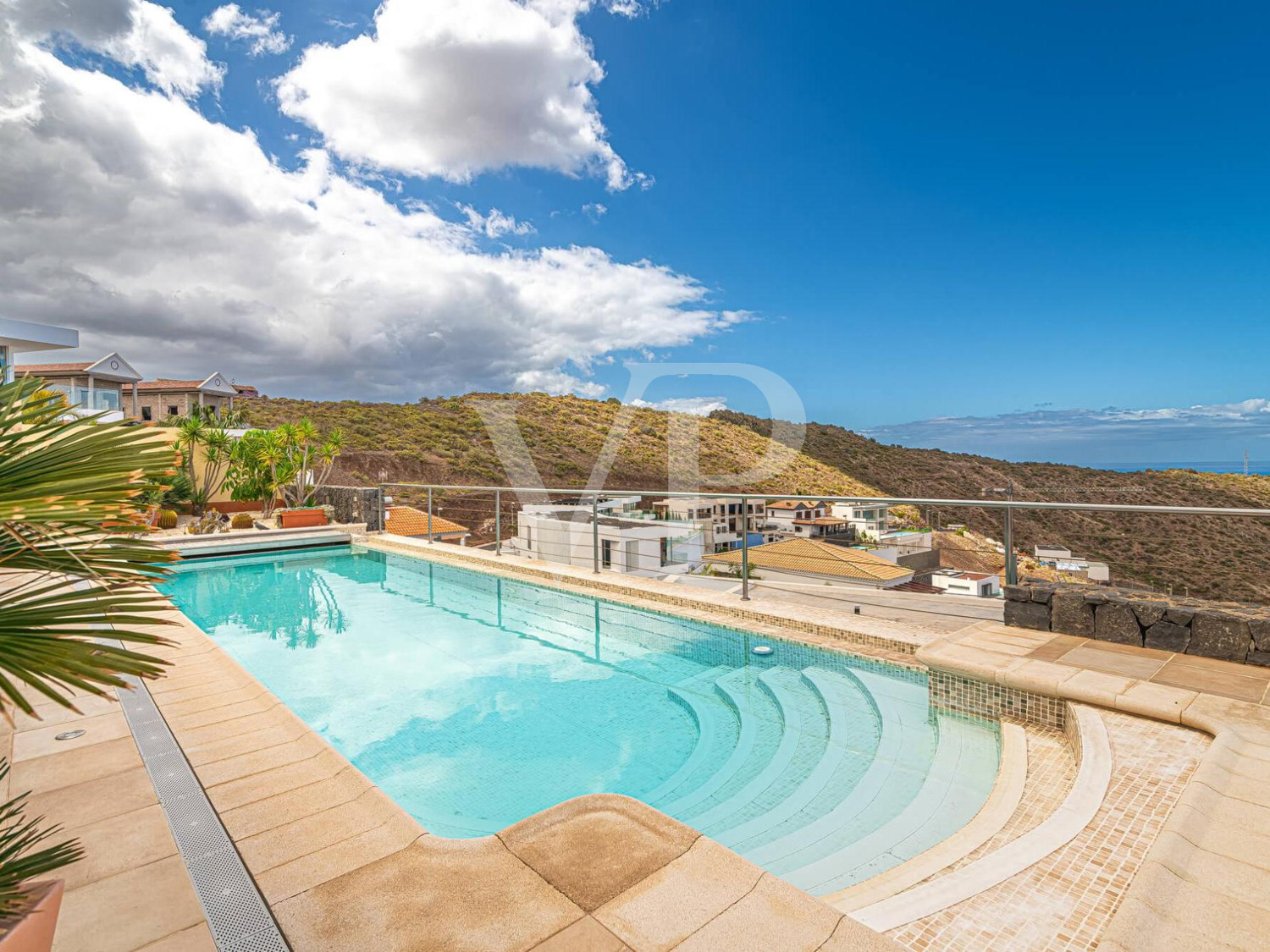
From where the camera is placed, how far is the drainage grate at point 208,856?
1369 mm

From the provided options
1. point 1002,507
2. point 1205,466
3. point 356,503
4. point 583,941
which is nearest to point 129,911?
point 583,941

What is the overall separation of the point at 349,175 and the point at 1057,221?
83.7 feet

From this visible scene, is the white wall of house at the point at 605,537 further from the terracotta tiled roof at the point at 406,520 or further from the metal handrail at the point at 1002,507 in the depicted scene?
the metal handrail at the point at 1002,507

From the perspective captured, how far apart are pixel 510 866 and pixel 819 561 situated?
16.0 ft

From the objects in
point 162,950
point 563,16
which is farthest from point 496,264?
point 162,950

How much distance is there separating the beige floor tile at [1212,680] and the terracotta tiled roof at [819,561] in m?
2.58

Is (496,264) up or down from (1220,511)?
up

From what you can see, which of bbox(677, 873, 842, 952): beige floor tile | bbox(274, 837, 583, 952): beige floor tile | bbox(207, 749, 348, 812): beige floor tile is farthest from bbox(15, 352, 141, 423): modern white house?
bbox(677, 873, 842, 952): beige floor tile

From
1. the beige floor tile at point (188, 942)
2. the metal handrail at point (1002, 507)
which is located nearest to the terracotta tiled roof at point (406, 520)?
the metal handrail at point (1002, 507)

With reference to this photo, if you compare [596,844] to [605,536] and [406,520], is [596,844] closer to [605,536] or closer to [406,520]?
[605,536]

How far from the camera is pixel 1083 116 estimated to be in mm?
19750

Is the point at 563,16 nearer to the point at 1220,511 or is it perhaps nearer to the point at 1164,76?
the point at 1220,511

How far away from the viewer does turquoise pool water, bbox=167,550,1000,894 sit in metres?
2.48

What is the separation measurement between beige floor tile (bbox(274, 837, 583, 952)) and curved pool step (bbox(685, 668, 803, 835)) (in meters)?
1.16
